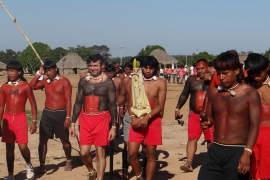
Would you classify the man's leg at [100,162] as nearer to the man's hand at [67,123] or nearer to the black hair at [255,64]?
the man's hand at [67,123]

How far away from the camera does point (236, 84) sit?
5023 millimetres

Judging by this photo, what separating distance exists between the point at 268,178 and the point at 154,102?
221 centimetres

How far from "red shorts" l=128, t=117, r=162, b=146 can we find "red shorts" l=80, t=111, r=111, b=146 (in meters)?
0.56

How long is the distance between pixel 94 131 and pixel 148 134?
2.90ft

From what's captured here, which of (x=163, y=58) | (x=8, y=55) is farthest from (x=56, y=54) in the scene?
(x=163, y=58)

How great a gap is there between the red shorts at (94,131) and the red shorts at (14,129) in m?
1.09

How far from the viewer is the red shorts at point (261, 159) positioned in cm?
561

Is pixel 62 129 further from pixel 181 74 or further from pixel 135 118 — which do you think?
pixel 181 74

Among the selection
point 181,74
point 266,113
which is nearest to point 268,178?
point 266,113

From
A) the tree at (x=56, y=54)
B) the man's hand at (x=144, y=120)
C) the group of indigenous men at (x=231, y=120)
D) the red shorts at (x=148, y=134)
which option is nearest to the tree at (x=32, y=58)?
the tree at (x=56, y=54)

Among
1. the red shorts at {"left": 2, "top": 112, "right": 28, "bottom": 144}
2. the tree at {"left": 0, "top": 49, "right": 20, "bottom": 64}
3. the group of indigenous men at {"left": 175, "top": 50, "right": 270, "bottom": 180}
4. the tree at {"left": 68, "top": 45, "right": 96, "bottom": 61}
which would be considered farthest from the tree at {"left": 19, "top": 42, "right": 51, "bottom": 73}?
the group of indigenous men at {"left": 175, "top": 50, "right": 270, "bottom": 180}

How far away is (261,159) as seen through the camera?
5.64 meters

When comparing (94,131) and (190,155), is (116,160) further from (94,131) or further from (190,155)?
(94,131)

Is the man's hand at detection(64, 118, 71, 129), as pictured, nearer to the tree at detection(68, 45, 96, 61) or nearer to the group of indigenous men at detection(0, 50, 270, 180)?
the group of indigenous men at detection(0, 50, 270, 180)
